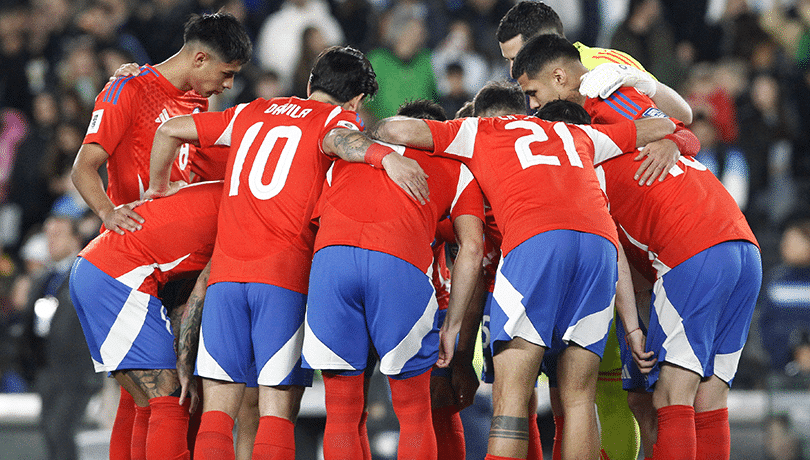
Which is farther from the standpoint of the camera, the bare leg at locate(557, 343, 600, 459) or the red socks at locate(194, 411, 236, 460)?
the red socks at locate(194, 411, 236, 460)

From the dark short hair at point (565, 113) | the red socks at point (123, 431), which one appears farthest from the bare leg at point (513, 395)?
the red socks at point (123, 431)

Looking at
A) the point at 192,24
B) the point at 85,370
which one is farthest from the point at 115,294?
the point at 85,370

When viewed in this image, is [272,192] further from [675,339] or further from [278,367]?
[675,339]

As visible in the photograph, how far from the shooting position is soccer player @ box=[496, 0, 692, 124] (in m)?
4.88

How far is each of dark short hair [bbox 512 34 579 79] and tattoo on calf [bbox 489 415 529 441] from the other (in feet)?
A: 6.94

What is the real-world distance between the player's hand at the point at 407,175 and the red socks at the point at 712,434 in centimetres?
194

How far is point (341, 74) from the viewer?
4750mm

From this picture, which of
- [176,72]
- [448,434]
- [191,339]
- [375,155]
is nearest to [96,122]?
[176,72]

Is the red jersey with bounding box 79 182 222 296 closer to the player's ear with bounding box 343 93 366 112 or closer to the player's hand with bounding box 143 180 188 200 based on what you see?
the player's hand with bounding box 143 180 188 200

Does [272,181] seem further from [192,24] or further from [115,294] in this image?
[192,24]

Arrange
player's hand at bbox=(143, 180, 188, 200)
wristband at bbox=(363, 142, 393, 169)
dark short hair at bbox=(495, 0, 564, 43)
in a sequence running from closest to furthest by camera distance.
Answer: wristband at bbox=(363, 142, 393, 169) < player's hand at bbox=(143, 180, 188, 200) < dark short hair at bbox=(495, 0, 564, 43)

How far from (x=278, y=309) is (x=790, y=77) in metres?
7.84

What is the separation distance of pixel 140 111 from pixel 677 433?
355cm

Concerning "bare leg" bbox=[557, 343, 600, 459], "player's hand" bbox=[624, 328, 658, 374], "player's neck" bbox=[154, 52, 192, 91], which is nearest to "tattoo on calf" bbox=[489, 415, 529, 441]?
"bare leg" bbox=[557, 343, 600, 459]
